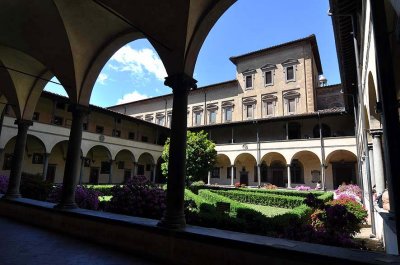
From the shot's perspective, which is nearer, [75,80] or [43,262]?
[43,262]

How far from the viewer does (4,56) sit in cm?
887

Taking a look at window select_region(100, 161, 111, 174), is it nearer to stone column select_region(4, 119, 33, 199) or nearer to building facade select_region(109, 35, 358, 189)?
building facade select_region(109, 35, 358, 189)

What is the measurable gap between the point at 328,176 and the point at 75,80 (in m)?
25.2

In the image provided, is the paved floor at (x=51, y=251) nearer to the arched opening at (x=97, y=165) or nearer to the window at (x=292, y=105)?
the arched opening at (x=97, y=165)

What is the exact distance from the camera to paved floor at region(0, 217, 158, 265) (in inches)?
167

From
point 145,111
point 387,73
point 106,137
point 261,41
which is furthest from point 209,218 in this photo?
point 145,111

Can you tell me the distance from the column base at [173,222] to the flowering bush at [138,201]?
291 cm

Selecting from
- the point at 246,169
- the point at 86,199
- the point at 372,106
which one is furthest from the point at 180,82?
the point at 246,169

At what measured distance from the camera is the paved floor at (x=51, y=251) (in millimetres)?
4238

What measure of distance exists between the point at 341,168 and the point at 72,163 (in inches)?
996

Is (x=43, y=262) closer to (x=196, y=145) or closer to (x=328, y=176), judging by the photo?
(x=196, y=145)

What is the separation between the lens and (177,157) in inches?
192

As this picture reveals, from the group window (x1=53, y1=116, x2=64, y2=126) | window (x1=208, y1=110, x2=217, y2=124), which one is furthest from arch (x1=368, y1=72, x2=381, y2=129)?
window (x1=208, y1=110, x2=217, y2=124)

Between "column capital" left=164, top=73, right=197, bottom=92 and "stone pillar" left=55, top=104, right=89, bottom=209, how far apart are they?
338cm
